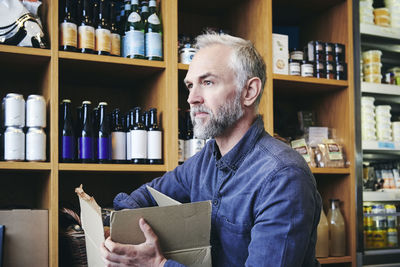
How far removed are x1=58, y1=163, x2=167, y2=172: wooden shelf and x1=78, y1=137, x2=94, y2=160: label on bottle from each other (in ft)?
0.19

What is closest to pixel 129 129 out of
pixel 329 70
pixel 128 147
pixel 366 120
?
pixel 128 147

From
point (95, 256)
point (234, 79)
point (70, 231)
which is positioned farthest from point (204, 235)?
point (70, 231)

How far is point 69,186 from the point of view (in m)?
2.31

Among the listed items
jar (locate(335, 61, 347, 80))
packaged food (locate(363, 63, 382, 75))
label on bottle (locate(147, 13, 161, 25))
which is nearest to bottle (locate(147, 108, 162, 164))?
label on bottle (locate(147, 13, 161, 25))

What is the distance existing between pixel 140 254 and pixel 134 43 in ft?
3.69

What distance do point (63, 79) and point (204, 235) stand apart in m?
1.32

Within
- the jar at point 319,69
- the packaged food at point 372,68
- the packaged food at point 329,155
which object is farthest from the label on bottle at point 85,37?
the packaged food at point 372,68

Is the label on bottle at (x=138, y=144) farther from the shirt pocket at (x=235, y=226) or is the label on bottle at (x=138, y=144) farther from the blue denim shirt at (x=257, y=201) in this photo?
the shirt pocket at (x=235, y=226)

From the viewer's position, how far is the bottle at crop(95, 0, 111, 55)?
78.5 inches

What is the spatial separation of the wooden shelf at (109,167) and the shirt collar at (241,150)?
1.94 ft

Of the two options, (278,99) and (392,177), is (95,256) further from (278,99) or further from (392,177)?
(392,177)

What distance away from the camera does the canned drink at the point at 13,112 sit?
1.81 meters

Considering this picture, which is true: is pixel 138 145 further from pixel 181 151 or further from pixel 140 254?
pixel 140 254

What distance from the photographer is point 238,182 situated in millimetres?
1395
